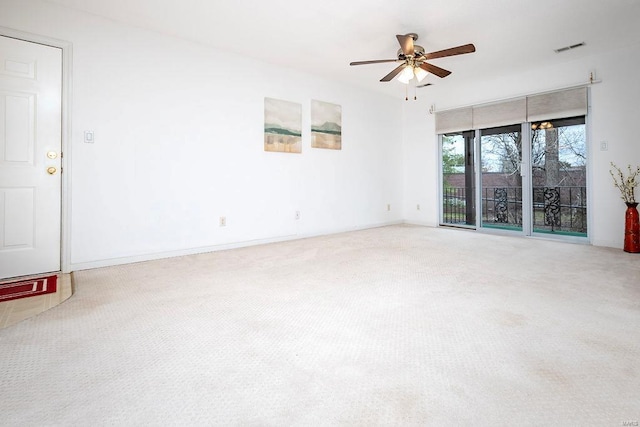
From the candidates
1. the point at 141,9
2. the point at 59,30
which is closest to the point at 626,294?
the point at 141,9

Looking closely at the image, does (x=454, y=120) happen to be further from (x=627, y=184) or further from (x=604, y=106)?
(x=627, y=184)


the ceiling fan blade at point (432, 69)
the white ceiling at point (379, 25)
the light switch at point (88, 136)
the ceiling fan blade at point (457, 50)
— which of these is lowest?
the light switch at point (88, 136)

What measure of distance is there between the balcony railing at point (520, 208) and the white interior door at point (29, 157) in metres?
5.94

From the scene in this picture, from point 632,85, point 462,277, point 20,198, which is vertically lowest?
point 462,277

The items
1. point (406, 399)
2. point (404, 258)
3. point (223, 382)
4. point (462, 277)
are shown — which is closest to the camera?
point (406, 399)

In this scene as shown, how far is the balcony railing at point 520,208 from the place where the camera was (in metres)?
4.76

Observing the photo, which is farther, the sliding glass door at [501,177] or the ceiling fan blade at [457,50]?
the sliding glass door at [501,177]

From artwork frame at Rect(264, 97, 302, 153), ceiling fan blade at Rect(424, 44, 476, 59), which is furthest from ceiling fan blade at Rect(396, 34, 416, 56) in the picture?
artwork frame at Rect(264, 97, 302, 153)

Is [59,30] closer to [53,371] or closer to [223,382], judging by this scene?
[53,371]

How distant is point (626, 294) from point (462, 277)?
3.71ft

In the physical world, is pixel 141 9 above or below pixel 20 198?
above

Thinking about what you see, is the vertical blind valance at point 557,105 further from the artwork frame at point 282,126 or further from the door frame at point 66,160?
the door frame at point 66,160

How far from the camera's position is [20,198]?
9.69ft

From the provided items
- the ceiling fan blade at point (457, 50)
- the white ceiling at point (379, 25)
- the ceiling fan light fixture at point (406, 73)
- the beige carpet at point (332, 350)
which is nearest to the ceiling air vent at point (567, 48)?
the white ceiling at point (379, 25)
